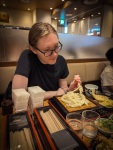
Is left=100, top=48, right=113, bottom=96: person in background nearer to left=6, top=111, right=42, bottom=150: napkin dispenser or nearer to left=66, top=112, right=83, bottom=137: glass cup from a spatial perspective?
left=66, top=112, right=83, bottom=137: glass cup

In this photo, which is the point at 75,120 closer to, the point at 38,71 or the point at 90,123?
the point at 90,123

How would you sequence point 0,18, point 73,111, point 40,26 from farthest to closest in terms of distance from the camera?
1. point 0,18
2. point 40,26
3. point 73,111

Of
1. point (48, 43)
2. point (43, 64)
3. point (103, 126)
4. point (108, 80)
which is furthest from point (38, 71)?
point (108, 80)

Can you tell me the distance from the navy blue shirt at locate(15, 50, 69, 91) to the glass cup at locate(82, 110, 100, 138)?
681 millimetres

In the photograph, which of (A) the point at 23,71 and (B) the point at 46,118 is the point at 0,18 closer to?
(A) the point at 23,71

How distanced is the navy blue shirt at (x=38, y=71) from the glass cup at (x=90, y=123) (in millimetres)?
681

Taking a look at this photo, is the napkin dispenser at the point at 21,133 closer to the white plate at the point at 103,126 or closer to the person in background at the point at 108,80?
the white plate at the point at 103,126

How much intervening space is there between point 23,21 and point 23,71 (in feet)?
25.8

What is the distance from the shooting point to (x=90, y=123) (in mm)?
832

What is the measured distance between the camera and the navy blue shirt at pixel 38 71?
4.36ft

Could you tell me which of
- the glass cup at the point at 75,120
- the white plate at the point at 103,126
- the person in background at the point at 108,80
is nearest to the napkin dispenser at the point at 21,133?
Answer: the glass cup at the point at 75,120

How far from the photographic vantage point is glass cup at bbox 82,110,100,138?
760 mm

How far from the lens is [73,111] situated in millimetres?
923

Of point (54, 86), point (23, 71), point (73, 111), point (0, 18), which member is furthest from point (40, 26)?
point (0, 18)
